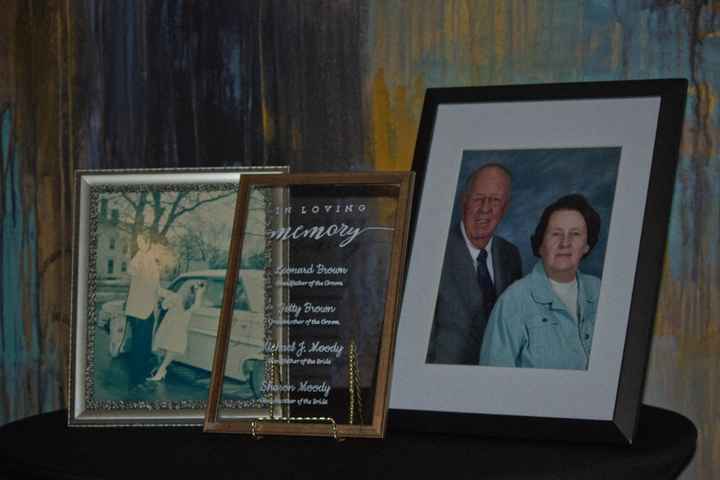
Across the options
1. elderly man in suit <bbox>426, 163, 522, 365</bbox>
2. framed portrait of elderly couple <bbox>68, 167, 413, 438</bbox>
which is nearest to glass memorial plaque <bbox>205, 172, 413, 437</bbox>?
framed portrait of elderly couple <bbox>68, 167, 413, 438</bbox>

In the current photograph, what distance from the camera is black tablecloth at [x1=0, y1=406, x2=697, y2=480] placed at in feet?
3.45

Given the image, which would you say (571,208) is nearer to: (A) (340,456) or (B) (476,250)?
(B) (476,250)

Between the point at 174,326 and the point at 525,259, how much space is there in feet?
1.64

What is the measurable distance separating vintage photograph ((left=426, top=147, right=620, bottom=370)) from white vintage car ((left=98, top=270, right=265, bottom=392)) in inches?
9.2

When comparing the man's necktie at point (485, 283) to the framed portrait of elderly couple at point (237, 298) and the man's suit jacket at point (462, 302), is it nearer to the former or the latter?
the man's suit jacket at point (462, 302)

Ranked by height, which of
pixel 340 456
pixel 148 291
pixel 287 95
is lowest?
pixel 340 456

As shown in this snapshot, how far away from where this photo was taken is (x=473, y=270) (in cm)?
132

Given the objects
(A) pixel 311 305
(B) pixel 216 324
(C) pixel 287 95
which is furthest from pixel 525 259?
(C) pixel 287 95

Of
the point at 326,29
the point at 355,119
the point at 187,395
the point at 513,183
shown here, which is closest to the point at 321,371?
the point at 187,395

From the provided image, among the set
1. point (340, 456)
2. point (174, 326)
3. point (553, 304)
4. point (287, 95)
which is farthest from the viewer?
point (287, 95)

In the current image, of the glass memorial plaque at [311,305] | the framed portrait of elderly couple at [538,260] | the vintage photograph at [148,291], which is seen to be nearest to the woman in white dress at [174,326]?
the vintage photograph at [148,291]

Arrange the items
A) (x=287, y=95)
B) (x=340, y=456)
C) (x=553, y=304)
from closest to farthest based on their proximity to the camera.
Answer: (x=340, y=456)
(x=553, y=304)
(x=287, y=95)

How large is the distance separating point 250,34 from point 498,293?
666 mm

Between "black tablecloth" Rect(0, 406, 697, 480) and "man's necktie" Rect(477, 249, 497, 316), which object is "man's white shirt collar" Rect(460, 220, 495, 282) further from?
"black tablecloth" Rect(0, 406, 697, 480)
